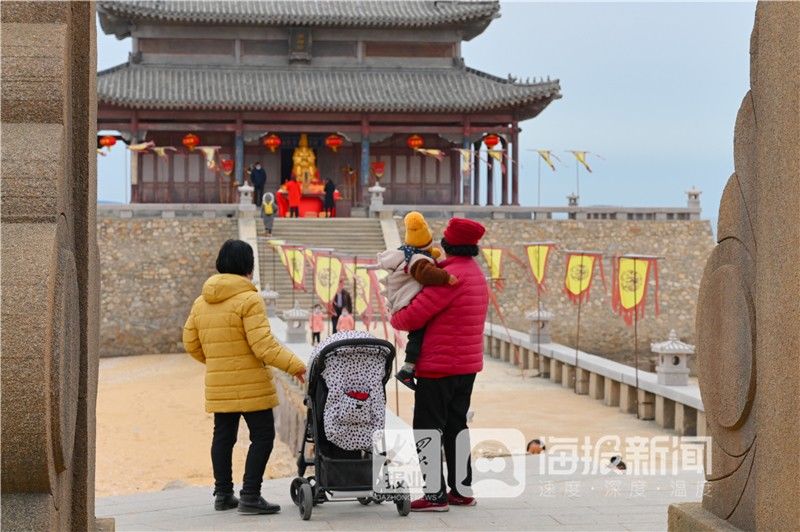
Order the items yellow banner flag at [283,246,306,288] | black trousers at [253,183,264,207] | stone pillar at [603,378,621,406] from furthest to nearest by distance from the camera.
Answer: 1. black trousers at [253,183,264,207]
2. yellow banner flag at [283,246,306,288]
3. stone pillar at [603,378,621,406]

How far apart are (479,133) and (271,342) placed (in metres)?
26.1

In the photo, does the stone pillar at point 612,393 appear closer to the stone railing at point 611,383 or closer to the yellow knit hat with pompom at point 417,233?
the stone railing at point 611,383

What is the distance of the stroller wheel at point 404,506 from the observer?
6.13 metres

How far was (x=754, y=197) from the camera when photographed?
4672 mm

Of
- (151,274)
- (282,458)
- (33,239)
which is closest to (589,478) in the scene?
(33,239)

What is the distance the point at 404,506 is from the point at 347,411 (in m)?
0.59

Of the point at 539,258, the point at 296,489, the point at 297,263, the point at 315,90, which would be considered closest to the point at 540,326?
the point at 539,258

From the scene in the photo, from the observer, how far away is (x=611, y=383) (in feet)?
47.2

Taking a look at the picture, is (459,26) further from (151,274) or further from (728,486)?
(728,486)

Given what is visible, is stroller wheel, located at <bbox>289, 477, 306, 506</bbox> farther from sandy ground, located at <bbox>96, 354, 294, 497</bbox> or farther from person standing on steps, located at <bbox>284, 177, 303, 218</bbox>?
person standing on steps, located at <bbox>284, 177, 303, 218</bbox>

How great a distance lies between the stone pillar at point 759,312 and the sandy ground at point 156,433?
7.15m

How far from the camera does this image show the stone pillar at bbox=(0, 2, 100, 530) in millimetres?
3775

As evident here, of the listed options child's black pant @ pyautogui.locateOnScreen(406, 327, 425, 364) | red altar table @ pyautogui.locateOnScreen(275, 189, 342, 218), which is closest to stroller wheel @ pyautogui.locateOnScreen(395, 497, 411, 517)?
child's black pant @ pyautogui.locateOnScreen(406, 327, 425, 364)

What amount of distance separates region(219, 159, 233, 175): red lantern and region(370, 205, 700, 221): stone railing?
5.01 meters
